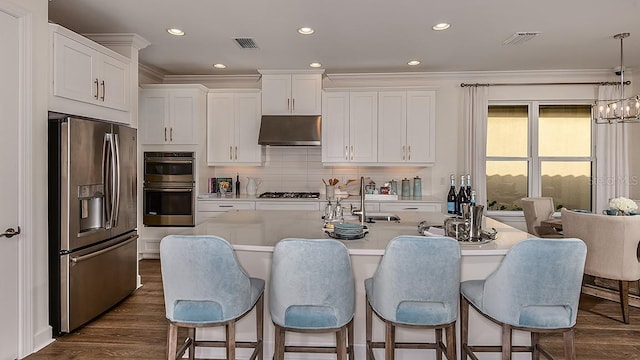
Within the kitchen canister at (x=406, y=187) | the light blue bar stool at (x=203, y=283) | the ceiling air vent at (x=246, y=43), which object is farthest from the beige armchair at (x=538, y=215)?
the light blue bar stool at (x=203, y=283)

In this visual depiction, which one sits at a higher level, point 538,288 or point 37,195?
point 37,195

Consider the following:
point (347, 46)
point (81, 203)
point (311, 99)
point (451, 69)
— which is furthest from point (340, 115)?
point (81, 203)

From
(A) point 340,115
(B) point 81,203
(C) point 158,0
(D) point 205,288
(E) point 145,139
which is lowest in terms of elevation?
(D) point 205,288

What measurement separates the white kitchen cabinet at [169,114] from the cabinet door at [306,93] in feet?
4.20

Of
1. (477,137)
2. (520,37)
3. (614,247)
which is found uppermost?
(520,37)

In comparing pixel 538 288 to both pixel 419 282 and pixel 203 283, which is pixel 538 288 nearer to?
pixel 419 282

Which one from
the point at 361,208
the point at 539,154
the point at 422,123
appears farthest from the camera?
the point at 539,154

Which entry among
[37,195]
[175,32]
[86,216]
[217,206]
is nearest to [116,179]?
[86,216]

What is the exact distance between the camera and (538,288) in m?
1.86

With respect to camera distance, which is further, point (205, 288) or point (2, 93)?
point (2, 93)

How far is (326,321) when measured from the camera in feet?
6.30

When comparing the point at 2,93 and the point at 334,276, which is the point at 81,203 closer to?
the point at 2,93

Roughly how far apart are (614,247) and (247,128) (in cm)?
431

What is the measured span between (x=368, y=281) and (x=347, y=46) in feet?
9.64
